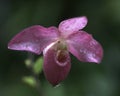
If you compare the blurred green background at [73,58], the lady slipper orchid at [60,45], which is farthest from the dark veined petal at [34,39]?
the blurred green background at [73,58]

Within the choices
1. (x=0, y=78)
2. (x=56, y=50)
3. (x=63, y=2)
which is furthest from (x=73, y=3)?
(x=56, y=50)

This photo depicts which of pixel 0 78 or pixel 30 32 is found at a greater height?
pixel 30 32

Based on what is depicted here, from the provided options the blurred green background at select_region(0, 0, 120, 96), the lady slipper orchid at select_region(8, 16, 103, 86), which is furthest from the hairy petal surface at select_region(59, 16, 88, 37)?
the blurred green background at select_region(0, 0, 120, 96)

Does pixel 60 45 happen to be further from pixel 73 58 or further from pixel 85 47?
pixel 73 58

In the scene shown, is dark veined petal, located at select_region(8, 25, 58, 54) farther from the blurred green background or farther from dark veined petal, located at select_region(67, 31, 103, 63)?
the blurred green background

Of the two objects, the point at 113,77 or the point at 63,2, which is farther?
the point at 63,2

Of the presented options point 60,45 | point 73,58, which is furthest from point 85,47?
point 73,58

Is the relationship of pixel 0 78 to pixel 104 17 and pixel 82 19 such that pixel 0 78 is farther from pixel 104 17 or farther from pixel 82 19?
pixel 82 19

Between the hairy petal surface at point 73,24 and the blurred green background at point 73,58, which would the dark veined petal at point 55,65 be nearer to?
the hairy petal surface at point 73,24
